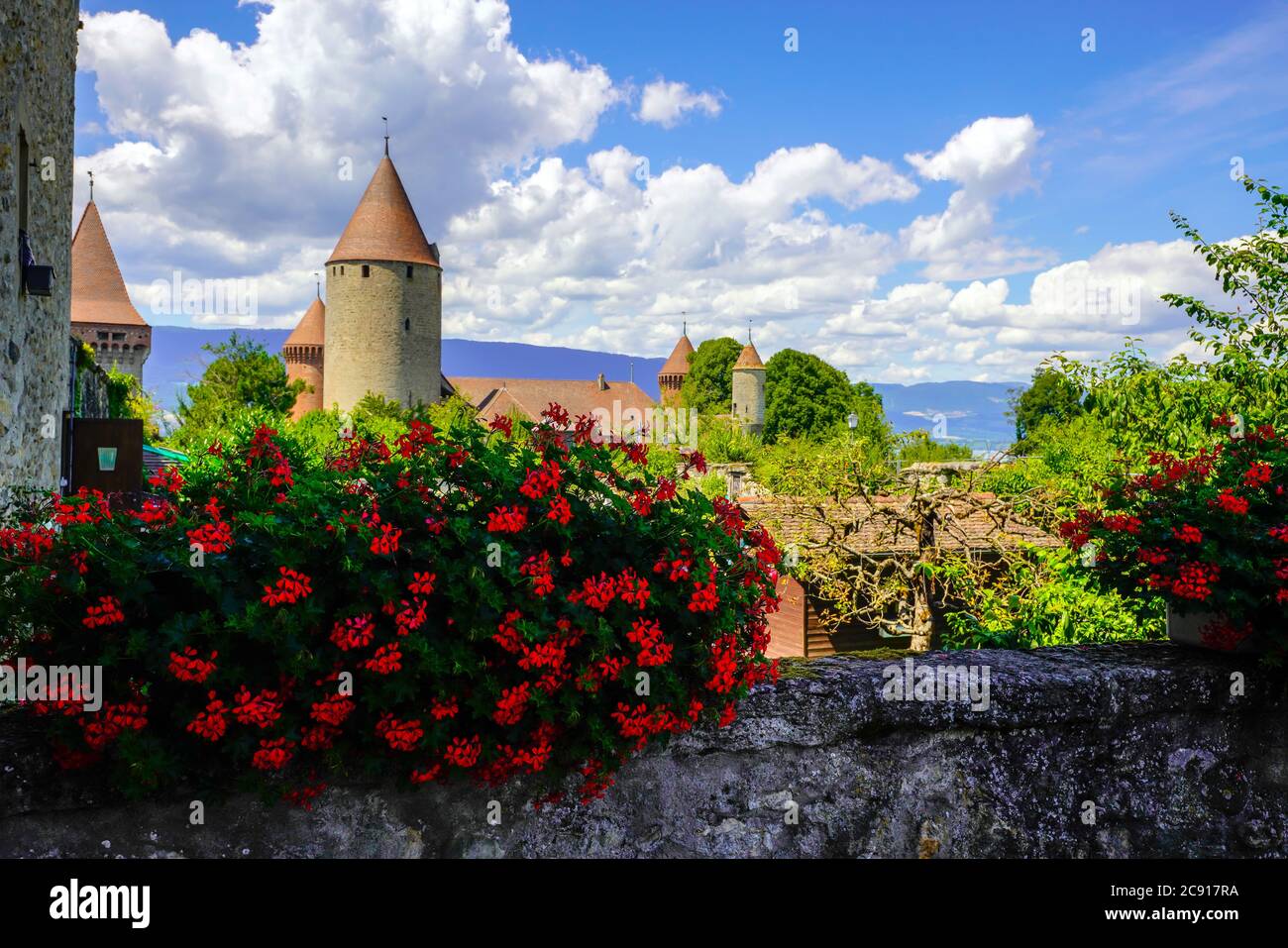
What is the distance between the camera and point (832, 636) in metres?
18.6

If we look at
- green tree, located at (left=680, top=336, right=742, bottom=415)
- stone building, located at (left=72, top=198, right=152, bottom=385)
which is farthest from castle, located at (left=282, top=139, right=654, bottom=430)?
green tree, located at (left=680, top=336, right=742, bottom=415)

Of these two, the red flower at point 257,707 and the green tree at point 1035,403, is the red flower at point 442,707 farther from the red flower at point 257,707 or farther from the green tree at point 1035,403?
the green tree at point 1035,403

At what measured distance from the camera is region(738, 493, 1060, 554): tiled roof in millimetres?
12805

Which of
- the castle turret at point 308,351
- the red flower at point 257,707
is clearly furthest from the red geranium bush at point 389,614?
the castle turret at point 308,351

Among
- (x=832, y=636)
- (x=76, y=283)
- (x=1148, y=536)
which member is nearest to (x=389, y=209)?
(x=76, y=283)

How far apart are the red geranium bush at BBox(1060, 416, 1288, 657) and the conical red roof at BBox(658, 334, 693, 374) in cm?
8510

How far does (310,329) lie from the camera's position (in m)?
71.3

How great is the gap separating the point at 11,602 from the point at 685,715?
1740mm

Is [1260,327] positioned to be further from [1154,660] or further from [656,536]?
[656,536]

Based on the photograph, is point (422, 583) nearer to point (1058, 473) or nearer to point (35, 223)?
point (35, 223)

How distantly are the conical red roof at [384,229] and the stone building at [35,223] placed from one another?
5899 cm

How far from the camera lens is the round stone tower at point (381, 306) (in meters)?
63.1

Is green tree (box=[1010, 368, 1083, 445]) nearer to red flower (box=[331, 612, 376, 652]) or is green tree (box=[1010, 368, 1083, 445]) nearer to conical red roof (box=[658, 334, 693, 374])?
conical red roof (box=[658, 334, 693, 374])

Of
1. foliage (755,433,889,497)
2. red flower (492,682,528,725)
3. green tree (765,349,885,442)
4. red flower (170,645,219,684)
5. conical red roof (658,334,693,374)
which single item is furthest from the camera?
conical red roof (658,334,693,374)
